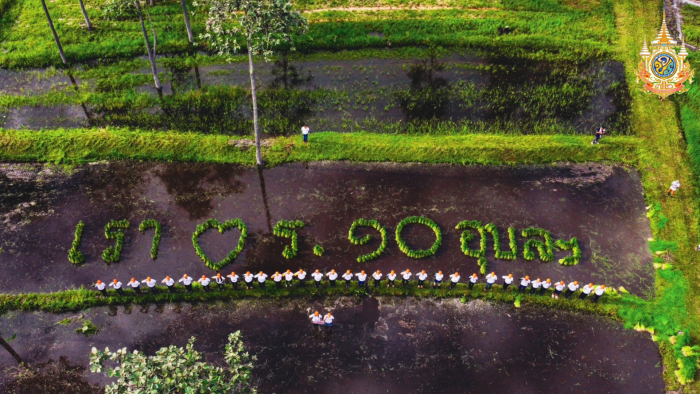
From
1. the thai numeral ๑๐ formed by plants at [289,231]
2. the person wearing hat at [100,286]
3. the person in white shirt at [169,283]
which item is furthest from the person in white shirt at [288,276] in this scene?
the person wearing hat at [100,286]

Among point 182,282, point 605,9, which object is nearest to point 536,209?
point 182,282

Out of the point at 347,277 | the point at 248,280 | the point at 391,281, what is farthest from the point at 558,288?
the point at 248,280

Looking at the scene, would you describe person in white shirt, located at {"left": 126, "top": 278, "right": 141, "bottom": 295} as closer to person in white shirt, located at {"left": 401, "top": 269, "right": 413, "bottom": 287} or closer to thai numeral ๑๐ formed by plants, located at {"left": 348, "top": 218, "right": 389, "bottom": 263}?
thai numeral ๑๐ formed by plants, located at {"left": 348, "top": 218, "right": 389, "bottom": 263}

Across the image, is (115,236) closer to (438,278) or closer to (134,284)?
(134,284)

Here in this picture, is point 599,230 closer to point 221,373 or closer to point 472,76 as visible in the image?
point 472,76

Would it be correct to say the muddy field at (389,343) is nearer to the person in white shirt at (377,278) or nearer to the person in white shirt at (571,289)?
the person in white shirt at (377,278)

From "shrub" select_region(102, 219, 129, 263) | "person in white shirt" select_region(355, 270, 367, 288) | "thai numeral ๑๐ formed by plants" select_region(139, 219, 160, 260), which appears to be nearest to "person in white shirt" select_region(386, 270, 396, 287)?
"person in white shirt" select_region(355, 270, 367, 288)
